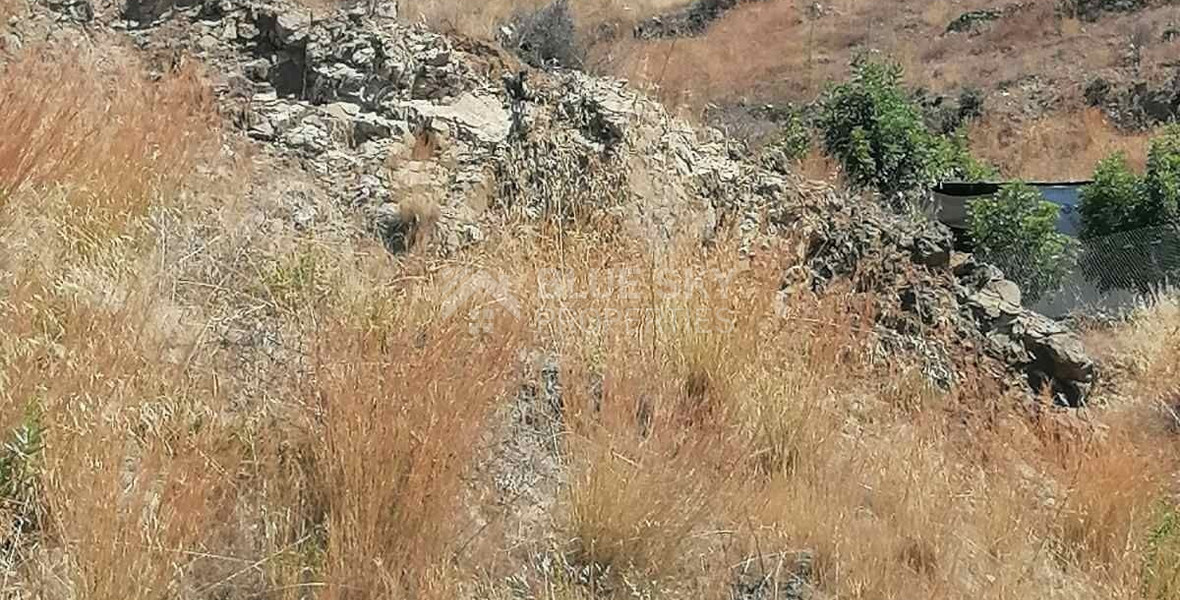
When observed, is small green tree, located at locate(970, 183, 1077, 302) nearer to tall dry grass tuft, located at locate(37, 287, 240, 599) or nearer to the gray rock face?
the gray rock face

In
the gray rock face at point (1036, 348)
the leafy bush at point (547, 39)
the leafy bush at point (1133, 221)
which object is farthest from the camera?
the leafy bush at point (1133, 221)

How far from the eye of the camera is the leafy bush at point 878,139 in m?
10.3

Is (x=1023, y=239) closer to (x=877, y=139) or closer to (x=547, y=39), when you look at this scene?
→ (x=877, y=139)

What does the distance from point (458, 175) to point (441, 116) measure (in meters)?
0.60

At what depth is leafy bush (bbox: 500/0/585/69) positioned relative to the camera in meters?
7.73

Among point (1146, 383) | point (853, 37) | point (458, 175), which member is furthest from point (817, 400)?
point (853, 37)

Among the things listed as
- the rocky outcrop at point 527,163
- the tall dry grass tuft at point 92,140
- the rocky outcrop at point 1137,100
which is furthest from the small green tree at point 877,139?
the rocky outcrop at point 1137,100

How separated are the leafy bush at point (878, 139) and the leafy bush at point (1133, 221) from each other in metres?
1.90

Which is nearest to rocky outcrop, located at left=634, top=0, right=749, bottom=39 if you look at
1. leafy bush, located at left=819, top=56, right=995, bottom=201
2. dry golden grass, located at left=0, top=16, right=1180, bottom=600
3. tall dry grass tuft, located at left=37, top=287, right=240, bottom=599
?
leafy bush, located at left=819, top=56, right=995, bottom=201

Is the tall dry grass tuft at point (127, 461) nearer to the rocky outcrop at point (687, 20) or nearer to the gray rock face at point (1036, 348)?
the gray rock face at point (1036, 348)

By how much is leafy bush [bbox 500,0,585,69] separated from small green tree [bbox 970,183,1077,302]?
4247 mm

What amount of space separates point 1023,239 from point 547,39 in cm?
488

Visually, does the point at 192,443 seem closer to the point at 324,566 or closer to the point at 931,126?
the point at 324,566

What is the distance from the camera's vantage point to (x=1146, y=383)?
6234mm
